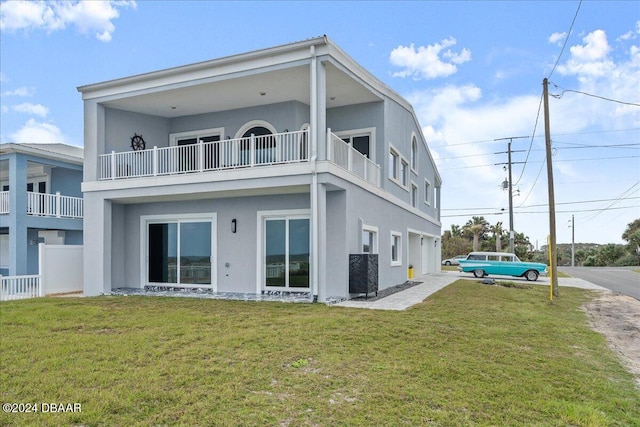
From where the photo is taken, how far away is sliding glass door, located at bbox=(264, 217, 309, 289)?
1253 centimetres

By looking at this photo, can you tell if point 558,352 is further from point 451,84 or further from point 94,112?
point 451,84

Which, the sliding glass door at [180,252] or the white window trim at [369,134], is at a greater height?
the white window trim at [369,134]

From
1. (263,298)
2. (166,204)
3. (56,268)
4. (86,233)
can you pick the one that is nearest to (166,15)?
(166,204)

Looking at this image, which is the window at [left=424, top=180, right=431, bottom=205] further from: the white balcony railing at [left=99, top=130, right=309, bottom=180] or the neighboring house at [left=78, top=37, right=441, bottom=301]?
the white balcony railing at [left=99, top=130, right=309, bottom=180]

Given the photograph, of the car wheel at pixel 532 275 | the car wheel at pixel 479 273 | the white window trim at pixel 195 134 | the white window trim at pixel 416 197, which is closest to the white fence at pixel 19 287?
the white window trim at pixel 195 134

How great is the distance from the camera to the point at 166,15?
14664 mm

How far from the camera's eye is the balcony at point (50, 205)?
58.2 ft

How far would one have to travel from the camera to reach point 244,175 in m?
11.7

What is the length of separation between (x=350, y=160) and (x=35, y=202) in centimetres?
1416

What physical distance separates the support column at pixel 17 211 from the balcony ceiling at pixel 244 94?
20.5 feet

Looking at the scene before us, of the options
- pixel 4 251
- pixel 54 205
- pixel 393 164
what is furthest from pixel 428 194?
pixel 4 251

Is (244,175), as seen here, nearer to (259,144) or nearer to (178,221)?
(259,144)

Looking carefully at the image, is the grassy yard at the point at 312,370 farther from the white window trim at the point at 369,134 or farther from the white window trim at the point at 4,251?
the white window trim at the point at 4,251

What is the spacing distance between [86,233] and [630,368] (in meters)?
14.3
